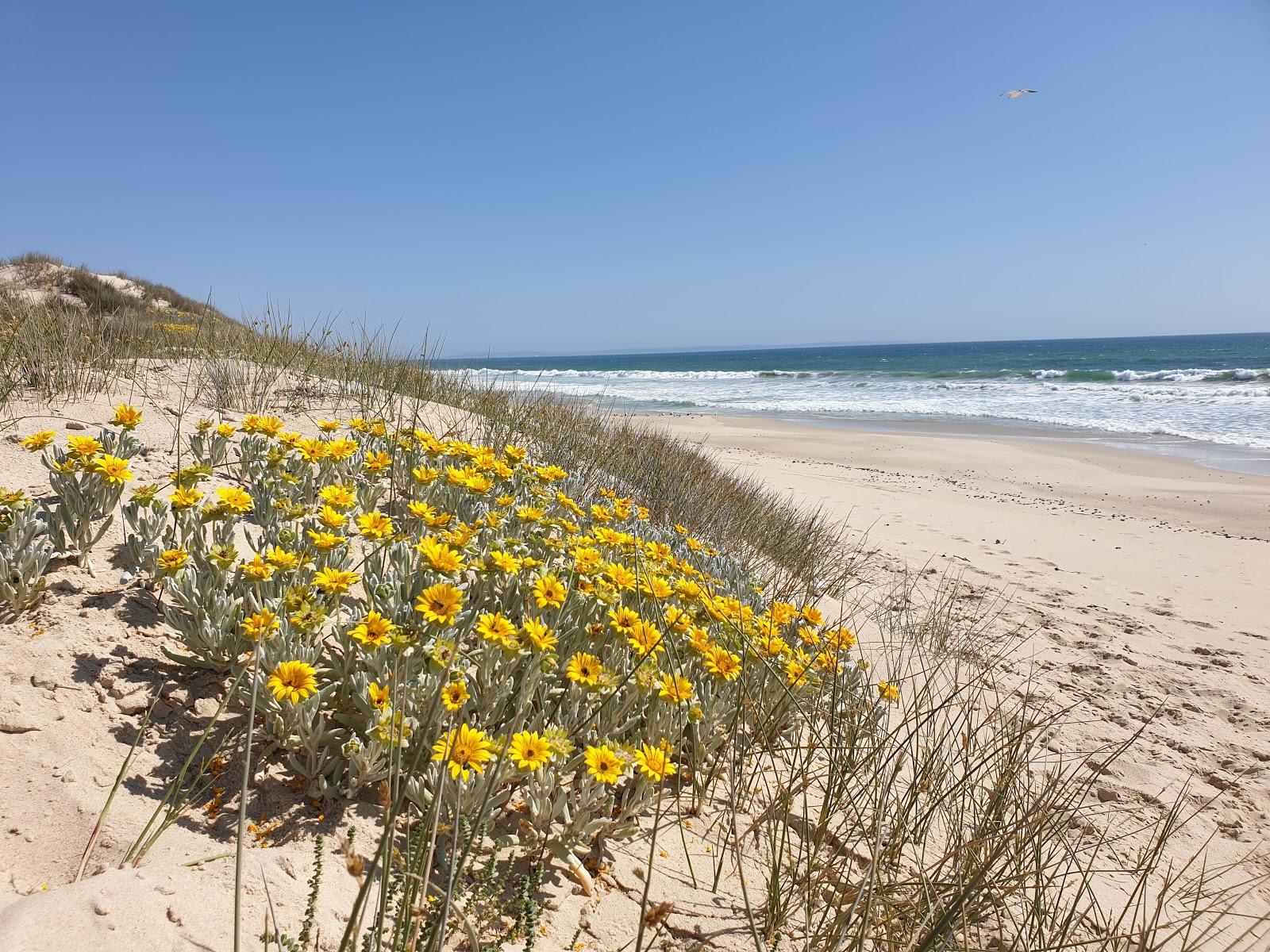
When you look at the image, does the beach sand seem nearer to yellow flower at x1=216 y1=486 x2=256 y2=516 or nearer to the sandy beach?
the sandy beach

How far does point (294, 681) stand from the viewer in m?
2.03

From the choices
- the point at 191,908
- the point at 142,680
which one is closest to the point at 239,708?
the point at 142,680

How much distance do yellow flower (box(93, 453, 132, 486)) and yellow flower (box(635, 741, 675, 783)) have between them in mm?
2195

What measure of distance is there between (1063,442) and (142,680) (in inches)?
799

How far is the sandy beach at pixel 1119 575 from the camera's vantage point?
3.64 m

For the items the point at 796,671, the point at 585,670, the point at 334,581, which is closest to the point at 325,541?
the point at 334,581

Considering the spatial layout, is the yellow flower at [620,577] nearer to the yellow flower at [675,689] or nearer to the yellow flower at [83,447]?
the yellow flower at [675,689]

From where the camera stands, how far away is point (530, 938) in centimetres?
146

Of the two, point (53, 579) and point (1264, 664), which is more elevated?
point (53, 579)

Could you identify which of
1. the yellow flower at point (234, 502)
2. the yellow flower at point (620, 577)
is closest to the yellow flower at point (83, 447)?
the yellow flower at point (234, 502)

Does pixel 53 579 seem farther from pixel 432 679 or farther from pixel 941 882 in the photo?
pixel 941 882

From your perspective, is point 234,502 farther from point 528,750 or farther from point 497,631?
point 528,750

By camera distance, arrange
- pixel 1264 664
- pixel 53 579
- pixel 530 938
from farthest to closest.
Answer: pixel 1264 664
pixel 53 579
pixel 530 938

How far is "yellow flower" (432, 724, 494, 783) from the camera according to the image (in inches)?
70.9
